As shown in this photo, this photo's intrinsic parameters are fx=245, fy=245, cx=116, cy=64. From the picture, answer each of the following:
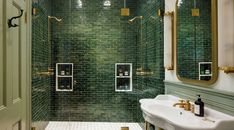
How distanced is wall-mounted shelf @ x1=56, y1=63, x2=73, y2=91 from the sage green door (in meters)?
2.40

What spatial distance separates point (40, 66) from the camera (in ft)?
12.3

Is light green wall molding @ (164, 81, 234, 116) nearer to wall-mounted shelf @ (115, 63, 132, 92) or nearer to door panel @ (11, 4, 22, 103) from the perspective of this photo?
door panel @ (11, 4, 22, 103)

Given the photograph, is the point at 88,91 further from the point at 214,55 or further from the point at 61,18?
the point at 214,55

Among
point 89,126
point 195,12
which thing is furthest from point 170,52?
point 89,126

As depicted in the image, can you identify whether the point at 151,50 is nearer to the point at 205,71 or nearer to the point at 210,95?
the point at 205,71

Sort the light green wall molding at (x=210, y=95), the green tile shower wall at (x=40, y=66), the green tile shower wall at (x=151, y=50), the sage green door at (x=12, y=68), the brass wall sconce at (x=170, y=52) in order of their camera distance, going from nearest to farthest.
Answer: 1. the sage green door at (x=12, y=68)
2. the light green wall molding at (x=210, y=95)
3. the brass wall sconce at (x=170, y=52)
4. the green tile shower wall at (x=40, y=66)
5. the green tile shower wall at (x=151, y=50)

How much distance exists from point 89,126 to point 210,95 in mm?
2821

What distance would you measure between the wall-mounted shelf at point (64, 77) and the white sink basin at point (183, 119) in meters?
2.25

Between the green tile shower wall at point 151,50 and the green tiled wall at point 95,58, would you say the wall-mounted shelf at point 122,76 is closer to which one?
the green tiled wall at point 95,58

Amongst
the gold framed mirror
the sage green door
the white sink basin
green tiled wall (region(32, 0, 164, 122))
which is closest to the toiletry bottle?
the white sink basin

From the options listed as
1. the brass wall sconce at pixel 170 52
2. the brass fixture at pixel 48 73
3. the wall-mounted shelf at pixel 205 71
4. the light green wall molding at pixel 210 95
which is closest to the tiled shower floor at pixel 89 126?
the brass fixture at pixel 48 73

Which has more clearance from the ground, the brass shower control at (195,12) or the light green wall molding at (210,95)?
the brass shower control at (195,12)

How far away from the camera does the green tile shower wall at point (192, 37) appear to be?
87.0 inches

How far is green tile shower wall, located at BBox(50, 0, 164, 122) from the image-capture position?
4598mm
